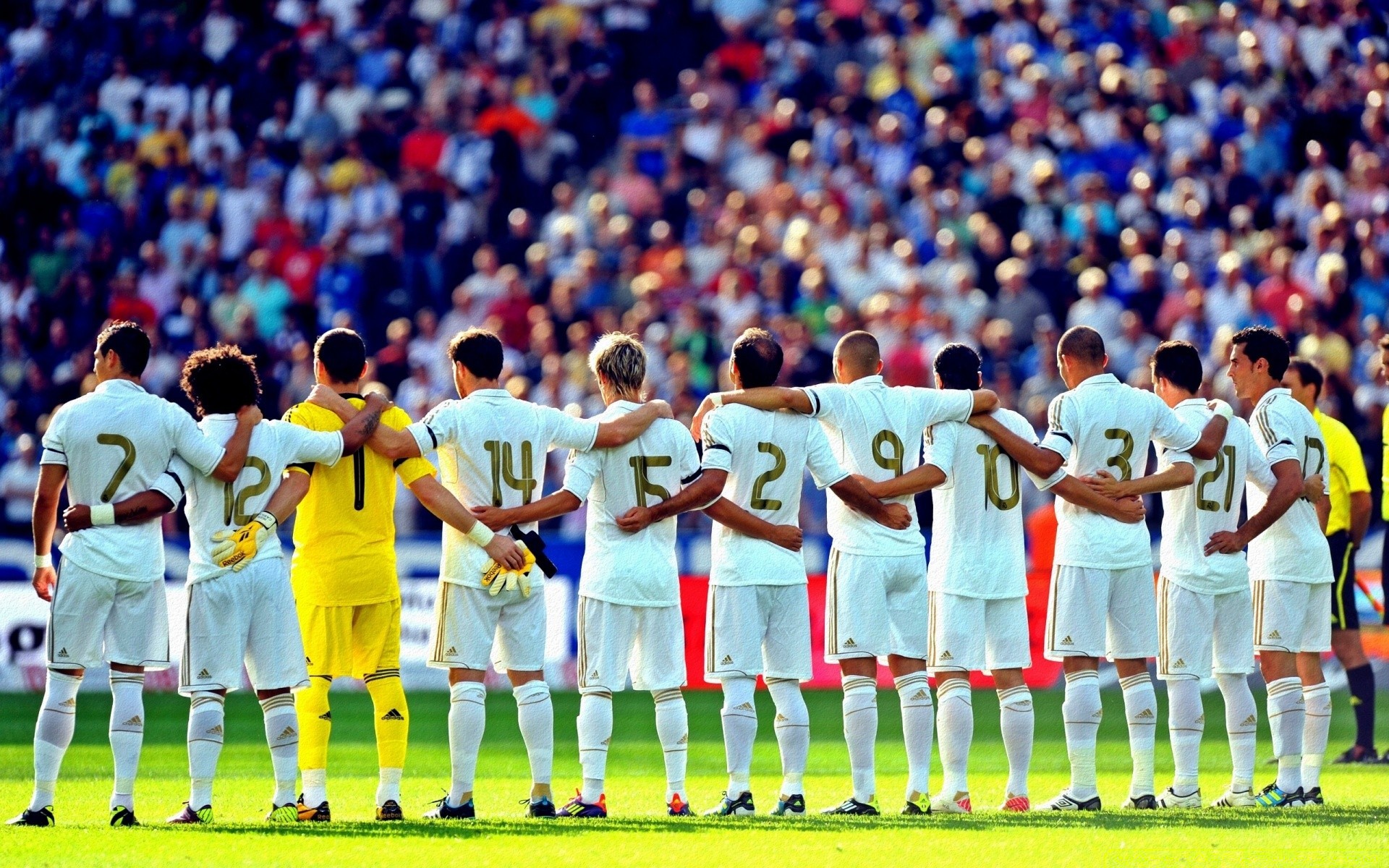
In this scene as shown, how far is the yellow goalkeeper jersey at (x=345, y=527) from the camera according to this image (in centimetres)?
975

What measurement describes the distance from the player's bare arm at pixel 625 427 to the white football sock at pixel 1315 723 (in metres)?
4.09

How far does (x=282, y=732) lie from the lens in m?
9.38

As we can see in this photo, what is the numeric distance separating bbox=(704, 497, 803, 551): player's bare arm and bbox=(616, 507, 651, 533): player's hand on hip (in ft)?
1.04

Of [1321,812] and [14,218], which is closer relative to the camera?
[1321,812]

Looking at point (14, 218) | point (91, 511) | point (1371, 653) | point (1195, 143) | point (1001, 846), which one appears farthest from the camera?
point (14, 218)

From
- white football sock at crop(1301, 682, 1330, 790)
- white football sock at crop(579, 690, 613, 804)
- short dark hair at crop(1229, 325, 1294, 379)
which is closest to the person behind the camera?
white football sock at crop(579, 690, 613, 804)

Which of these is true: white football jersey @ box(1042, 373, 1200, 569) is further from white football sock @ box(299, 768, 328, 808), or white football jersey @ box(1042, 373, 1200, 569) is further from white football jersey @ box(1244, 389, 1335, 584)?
white football sock @ box(299, 768, 328, 808)

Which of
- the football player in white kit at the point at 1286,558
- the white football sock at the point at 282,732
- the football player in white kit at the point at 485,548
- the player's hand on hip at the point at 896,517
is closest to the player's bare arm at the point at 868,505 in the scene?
the player's hand on hip at the point at 896,517

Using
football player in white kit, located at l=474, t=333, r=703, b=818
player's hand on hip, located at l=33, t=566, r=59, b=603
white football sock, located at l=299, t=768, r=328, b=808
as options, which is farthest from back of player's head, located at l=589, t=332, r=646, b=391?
player's hand on hip, located at l=33, t=566, r=59, b=603

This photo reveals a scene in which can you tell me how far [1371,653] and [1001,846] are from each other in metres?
9.76

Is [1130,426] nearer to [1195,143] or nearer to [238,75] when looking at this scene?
[1195,143]

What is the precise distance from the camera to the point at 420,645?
1748cm

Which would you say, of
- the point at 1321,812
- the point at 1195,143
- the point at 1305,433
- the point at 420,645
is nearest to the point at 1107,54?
the point at 1195,143

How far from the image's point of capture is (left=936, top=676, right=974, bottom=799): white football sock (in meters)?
10.1
